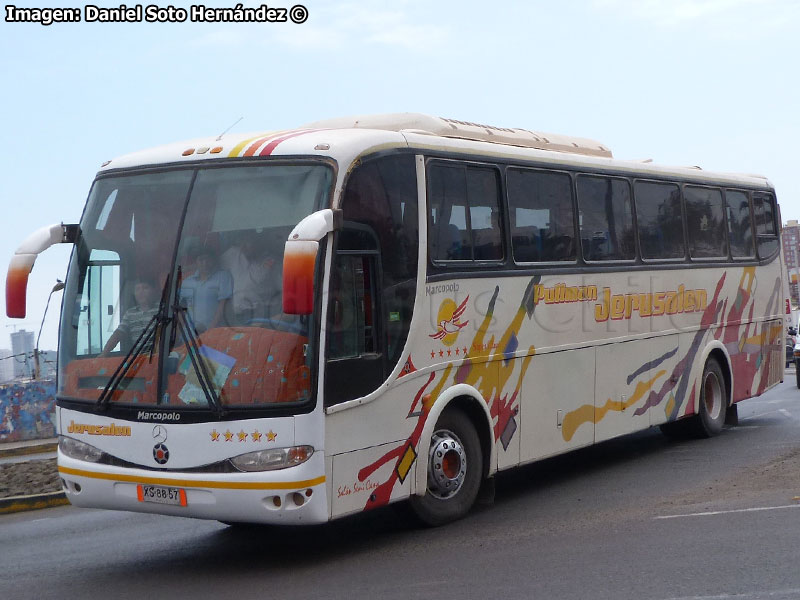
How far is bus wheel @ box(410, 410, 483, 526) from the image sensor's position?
30.5ft

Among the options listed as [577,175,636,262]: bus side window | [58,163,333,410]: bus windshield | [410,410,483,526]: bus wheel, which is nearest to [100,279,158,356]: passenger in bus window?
[58,163,333,410]: bus windshield

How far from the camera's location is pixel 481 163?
1029 cm

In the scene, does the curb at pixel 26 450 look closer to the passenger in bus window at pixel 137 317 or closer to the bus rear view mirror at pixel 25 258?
the bus rear view mirror at pixel 25 258

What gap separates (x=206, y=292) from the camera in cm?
814

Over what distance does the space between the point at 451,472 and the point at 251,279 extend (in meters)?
2.65

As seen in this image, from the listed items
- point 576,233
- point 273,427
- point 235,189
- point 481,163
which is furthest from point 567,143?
point 273,427

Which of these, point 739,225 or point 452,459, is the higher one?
point 739,225

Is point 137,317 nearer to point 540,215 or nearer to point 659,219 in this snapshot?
point 540,215

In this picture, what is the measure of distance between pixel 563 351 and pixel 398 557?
3.76 metres

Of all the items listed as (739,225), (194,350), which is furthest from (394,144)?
Result: (739,225)

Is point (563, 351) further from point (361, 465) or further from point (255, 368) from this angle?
point (255, 368)

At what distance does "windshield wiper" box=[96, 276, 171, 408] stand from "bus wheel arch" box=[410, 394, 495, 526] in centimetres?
233

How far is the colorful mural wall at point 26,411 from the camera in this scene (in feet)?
85.6

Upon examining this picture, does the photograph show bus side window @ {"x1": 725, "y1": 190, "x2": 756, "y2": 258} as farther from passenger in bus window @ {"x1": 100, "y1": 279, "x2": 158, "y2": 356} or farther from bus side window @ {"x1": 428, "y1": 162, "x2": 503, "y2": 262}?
passenger in bus window @ {"x1": 100, "y1": 279, "x2": 158, "y2": 356}
